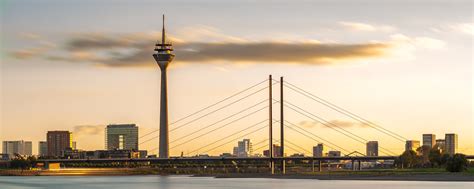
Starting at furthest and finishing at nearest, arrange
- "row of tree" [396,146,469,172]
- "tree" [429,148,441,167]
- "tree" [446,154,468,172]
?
"tree" [429,148,441,167]
"row of tree" [396,146,469,172]
"tree" [446,154,468,172]

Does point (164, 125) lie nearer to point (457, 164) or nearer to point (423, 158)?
point (423, 158)

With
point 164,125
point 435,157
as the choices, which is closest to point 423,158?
point 435,157

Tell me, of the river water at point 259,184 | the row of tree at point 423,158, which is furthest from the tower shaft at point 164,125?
the river water at point 259,184

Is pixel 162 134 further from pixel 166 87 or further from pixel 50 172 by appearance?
pixel 50 172

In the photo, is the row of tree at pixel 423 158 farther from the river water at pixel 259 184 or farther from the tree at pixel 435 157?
the river water at pixel 259 184

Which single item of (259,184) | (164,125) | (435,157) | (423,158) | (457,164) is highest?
(164,125)

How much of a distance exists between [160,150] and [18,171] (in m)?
35.2

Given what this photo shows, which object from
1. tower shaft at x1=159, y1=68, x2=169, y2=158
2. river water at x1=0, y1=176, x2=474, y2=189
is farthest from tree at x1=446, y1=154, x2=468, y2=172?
tower shaft at x1=159, y1=68, x2=169, y2=158

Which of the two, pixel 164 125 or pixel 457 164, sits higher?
pixel 164 125

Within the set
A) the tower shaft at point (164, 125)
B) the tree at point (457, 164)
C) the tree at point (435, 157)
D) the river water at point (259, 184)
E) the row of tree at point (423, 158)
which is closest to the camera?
the river water at point (259, 184)

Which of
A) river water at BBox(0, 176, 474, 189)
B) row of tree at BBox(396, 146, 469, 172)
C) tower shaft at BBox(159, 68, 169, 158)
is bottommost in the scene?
river water at BBox(0, 176, 474, 189)

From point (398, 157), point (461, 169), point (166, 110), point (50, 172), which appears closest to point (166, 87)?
point (166, 110)

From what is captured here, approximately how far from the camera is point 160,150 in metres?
171

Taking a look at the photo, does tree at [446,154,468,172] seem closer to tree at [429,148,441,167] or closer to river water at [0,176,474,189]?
river water at [0,176,474,189]
